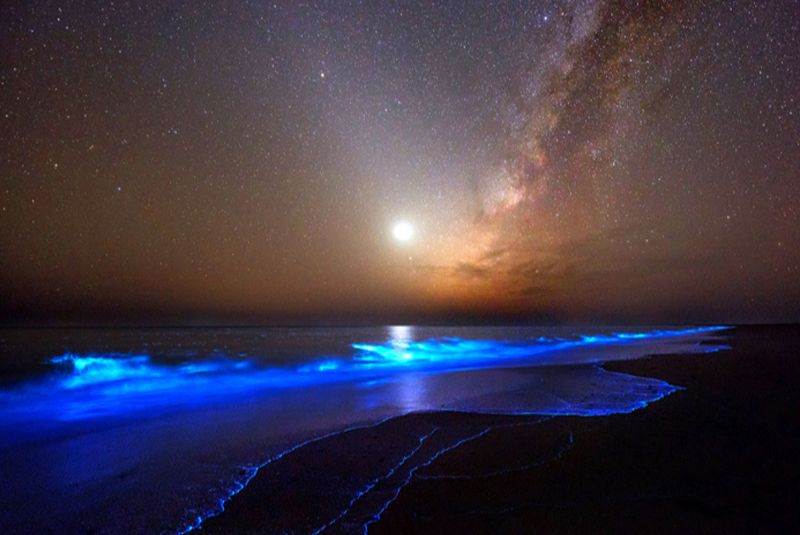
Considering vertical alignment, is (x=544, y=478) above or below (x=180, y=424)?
above

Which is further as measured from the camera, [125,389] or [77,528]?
[125,389]

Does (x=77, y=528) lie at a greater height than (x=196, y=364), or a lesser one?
greater

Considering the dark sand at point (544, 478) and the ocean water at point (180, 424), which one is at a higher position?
the dark sand at point (544, 478)

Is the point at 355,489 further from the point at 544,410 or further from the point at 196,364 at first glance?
the point at 196,364

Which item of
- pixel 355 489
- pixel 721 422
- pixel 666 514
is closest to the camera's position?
pixel 666 514

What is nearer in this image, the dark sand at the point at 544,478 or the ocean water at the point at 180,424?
the dark sand at the point at 544,478

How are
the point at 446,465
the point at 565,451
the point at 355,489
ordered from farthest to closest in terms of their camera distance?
the point at 565,451, the point at 446,465, the point at 355,489

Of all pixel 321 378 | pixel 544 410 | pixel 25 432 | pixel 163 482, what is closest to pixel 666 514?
pixel 544 410

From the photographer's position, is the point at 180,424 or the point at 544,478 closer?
the point at 544,478
